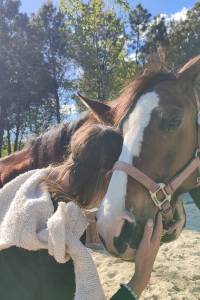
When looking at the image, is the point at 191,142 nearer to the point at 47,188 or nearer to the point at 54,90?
the point at 47,188

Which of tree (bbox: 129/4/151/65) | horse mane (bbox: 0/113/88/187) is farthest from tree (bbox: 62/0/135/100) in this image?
horse mane (bbox: 0/113/88/187)

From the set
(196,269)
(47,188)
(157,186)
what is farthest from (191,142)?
(196,269)

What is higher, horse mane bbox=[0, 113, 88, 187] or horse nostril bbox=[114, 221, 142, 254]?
horse mane bbox=[0, 113, 88, 187]

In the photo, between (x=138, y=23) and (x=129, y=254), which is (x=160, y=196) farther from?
(x=138, y=23)

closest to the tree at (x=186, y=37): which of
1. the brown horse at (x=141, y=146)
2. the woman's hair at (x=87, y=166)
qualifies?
the brown horse at (x=141, y=146)

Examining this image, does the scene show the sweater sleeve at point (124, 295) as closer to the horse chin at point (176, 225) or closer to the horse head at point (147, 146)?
the horse head at point (147, 146)

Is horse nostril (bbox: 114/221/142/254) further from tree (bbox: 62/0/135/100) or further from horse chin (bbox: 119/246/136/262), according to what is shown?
tree (bbox: 62/0/135/100)

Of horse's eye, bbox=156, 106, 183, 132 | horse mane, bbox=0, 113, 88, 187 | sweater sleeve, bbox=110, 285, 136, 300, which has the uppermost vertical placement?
horse's eye, bbox=156, 106, 183, 132

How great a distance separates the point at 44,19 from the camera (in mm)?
25172

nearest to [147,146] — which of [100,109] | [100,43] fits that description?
[100,109]

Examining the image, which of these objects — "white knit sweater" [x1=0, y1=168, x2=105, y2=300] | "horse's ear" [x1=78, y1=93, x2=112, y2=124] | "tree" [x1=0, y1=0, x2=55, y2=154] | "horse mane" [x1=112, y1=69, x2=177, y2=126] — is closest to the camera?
"white knit sweater" [x1=0, y1=168, x2=105, y2=300]

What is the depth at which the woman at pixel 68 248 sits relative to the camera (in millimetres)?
1866

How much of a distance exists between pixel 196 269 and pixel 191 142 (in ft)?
10.7

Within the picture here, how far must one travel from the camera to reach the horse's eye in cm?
217
